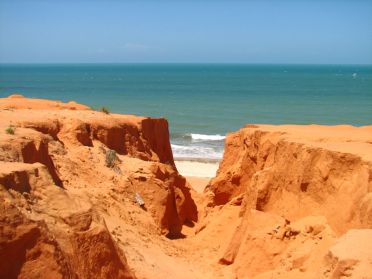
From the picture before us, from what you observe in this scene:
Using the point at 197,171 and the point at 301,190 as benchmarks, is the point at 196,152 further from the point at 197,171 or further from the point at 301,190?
the point at 301,190

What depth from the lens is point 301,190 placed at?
14.8 m

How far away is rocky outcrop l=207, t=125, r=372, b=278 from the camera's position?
13.0 metres

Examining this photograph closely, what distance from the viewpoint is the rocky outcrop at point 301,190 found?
13.0m

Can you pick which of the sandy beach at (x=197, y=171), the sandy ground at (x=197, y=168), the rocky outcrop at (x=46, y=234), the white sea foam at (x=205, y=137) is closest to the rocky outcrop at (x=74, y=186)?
the rocky outcrop at (x=46, y=234)

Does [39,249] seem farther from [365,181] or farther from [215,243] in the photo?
[215,243]

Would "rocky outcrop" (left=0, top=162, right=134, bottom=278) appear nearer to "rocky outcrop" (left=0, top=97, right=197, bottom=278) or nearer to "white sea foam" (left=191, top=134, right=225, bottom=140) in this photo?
"rocky outcrop" (left=0, top=97, right=197, bottom=278)

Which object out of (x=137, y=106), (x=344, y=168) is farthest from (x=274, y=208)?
(x=137, y=106)

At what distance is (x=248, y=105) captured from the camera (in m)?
68.1

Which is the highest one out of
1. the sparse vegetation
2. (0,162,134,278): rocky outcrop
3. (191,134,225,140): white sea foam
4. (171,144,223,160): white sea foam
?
(0,162,134,278): rocky outcrop

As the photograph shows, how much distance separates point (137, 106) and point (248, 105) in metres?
12.8

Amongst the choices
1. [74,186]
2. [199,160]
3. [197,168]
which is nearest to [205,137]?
[199,160]

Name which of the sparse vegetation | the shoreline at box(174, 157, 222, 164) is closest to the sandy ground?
the shoreline at box(174, 157, 222, 164)

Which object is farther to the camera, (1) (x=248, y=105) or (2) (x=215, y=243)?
(1) (x=248, y=105)

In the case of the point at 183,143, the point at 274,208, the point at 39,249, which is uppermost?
the point at 39,249
